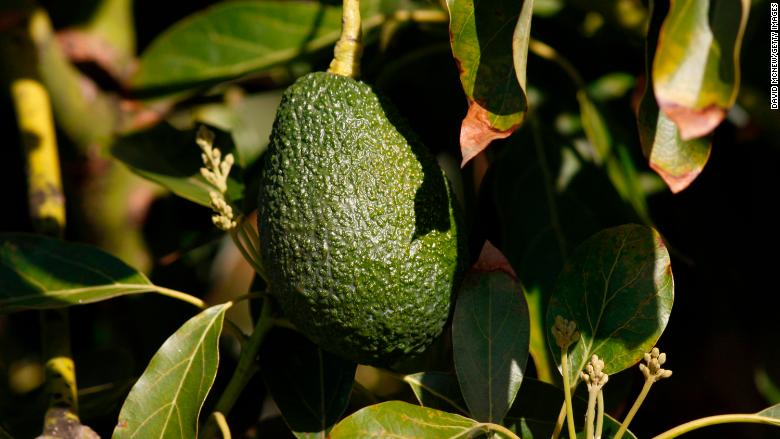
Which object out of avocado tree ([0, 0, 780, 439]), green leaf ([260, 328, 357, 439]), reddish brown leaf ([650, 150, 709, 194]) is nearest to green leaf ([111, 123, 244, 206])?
avocado tree ([0, 0, 780, 439])

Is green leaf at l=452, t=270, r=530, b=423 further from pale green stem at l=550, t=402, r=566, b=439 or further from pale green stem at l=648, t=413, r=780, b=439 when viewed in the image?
pale green stem at l=648, t=413, r=780, b=439

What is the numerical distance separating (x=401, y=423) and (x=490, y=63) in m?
0.37

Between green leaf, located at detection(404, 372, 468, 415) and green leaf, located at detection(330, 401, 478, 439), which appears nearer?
green leaf, located at detection(330, 401, 478, 439)

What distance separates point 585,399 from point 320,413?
12.2 inches

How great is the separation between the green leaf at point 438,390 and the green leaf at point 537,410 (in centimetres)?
6

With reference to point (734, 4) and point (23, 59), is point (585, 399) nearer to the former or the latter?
point (734, 4)

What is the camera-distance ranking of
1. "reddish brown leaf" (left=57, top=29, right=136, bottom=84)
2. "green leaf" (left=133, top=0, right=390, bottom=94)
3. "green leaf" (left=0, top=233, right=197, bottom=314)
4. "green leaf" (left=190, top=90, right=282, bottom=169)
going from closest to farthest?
"green leaf" (left=0, top=233, right=197, bottom=314) < "green leaf" (left=133, top=0, right=390, bottom=94) < "reddish brown leaf" (left=57, top=29, right=136, bottom=84) < "green leaf" (left=190, top=90, right=282, bottom=169)

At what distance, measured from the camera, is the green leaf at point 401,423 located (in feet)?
2.83

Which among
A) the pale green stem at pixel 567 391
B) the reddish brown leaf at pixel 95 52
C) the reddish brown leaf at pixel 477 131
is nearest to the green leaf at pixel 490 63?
the reddish brown leaf at pixel 477 131

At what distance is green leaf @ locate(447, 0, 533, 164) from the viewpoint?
2.67 ft

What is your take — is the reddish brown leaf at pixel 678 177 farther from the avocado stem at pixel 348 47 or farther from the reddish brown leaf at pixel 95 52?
the reddish brown leaf at pixel 95 52

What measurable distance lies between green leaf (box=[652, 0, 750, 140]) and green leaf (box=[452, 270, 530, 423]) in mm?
306

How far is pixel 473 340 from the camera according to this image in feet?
3.14

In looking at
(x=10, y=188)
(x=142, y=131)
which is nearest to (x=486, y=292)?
(x=142, y=131)
